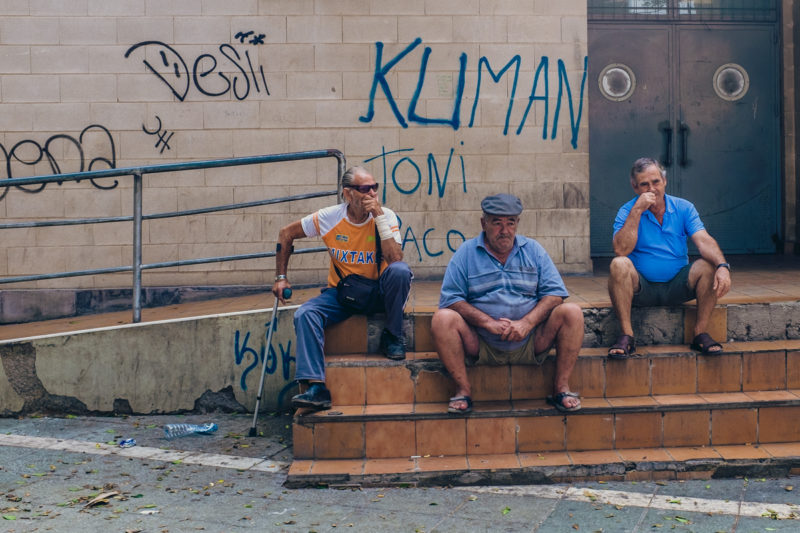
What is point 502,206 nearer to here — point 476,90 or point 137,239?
point 137,239

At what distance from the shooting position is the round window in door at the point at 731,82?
9.12m

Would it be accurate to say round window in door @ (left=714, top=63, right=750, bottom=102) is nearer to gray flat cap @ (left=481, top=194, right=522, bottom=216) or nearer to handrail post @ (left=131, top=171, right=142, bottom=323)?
gray flat cap @ (left=481, top=194, right=522, bottom=216)

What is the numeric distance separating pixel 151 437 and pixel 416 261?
294cm

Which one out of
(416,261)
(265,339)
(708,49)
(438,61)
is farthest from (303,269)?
(708,49)

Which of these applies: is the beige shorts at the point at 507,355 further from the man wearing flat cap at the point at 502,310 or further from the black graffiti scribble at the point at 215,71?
the black graffiti scribble at the point at 215,71

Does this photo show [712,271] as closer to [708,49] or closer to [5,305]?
[708,49]

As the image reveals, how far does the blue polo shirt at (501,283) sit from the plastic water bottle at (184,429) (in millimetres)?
1851

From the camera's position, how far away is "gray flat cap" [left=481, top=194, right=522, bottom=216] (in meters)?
5.09

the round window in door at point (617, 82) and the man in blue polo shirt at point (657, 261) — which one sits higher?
the round window in door at point (617, 82)

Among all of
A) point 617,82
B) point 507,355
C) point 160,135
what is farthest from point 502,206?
point 617,82

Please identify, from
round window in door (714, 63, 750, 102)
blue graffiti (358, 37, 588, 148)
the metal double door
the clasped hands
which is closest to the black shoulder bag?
the clasped hands

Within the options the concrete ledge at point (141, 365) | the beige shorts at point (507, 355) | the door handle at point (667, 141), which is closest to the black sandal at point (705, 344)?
the beige shorts at point (507, 355)

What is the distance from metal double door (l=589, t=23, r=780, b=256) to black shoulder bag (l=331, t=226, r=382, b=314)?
13.2ft

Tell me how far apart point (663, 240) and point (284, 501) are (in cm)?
284
